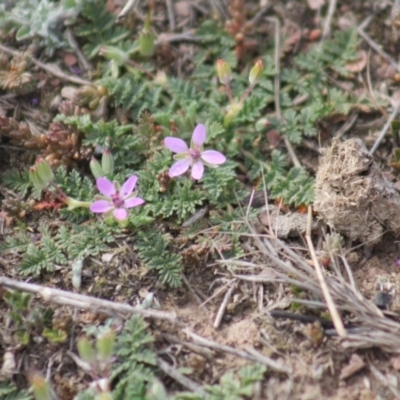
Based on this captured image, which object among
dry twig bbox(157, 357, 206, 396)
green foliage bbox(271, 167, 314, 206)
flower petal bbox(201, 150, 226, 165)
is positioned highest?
flower petal bbox(201, 150, 226, 165)

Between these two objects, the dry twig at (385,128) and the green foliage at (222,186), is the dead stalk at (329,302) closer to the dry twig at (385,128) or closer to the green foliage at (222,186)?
the green foliage at (222,186)

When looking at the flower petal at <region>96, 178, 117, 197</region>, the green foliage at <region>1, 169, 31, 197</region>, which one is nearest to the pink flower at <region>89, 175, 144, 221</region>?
the flower petal at <region>96, 178, 117, 197</region>

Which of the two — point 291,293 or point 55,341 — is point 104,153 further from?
point 291,293

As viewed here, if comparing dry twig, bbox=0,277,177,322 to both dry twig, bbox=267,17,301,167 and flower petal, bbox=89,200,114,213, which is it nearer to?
flower petal, bbox=89,200,114,213

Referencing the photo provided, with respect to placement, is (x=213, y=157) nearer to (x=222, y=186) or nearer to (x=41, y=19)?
(x=222, y=186)

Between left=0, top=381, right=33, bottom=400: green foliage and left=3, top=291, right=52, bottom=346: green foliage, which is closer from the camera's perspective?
left=0, top=381, right=33, bottom=400: green foliage

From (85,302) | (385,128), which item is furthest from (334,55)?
(85,302)
